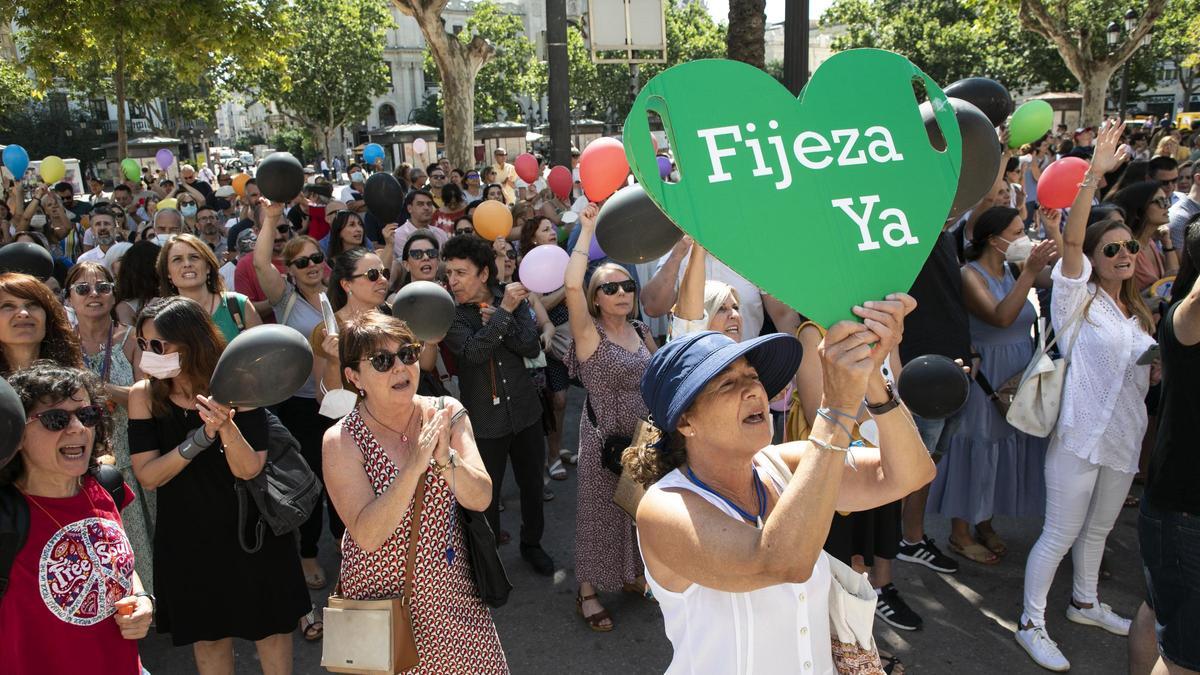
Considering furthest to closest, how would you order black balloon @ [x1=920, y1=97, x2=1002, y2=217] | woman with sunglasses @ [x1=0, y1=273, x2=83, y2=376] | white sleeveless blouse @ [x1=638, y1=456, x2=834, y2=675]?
woman with sunglasses @ [x1=0, y1=273, x2=83, y2=376]
black balloon @ [x1=920, y1=97, x2=1002, y2=217]
white sleeveless blouse @ [x1=638, y1=456, x2=834, y2=675]

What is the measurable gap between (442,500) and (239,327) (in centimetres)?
217

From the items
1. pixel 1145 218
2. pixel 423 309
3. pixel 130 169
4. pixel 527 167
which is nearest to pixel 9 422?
pixel 423 309

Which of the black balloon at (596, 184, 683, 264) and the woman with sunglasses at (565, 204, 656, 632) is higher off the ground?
the black balloon at (596, 184, 683, 264)

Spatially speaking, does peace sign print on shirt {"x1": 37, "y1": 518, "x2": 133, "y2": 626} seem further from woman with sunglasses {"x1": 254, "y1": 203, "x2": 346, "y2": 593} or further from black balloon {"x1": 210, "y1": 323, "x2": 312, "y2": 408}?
woman with sunglasses {"x1": 254, "y1": 203, "x2": 346, "y2": 593}

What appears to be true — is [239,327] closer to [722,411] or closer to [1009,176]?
[722,411]

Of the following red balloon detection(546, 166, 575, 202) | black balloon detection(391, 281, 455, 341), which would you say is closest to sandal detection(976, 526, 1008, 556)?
black balloon detection(391, 281, 455, 341)

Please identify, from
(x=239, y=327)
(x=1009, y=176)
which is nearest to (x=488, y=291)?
(x=239, y=327)

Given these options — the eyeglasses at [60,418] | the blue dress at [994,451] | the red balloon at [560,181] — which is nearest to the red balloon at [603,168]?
the blue dress at [994,451]

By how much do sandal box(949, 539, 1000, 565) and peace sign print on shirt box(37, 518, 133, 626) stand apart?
404 centimetres

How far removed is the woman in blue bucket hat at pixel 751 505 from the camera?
5.41 feet

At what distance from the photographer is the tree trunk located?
296 inches

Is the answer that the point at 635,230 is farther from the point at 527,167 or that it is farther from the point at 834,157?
the point at 527,167

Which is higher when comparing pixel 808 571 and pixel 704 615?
pixel 808 571

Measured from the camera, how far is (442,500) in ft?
8.79
